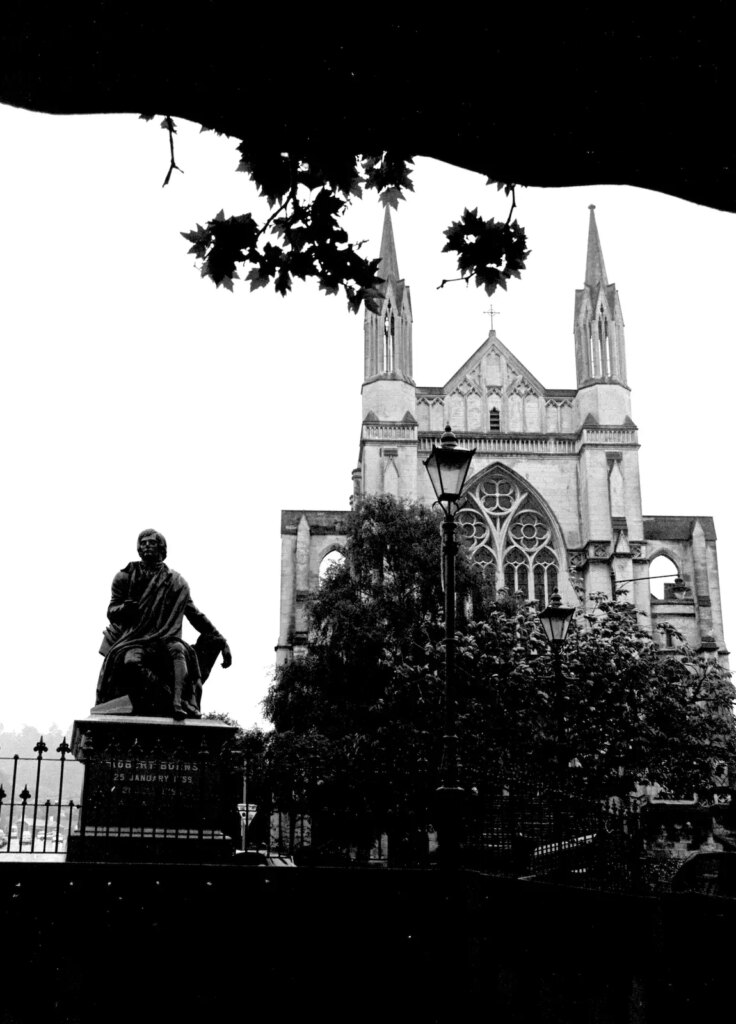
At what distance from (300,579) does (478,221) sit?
1500 inches

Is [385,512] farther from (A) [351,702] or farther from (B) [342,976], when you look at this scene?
(B) [342,976]

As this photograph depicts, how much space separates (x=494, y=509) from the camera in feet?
142

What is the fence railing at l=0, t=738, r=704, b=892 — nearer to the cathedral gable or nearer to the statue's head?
the statue's head

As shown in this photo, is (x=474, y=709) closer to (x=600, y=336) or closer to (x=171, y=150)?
(x=171, y=150)

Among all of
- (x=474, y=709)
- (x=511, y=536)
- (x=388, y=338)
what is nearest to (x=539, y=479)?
(x=511, y=536)

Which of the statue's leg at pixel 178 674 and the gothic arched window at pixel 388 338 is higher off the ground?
the gothic arched window at pixel 388 338

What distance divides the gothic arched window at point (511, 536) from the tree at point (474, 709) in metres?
9.87

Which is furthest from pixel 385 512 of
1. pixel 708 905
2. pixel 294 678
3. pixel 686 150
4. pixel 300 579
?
pixel 686 150

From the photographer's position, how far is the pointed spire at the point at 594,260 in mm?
46062

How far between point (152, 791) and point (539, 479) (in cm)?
3578

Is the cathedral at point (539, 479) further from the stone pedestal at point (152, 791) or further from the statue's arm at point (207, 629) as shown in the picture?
the stone pedestal at point (152, 791)

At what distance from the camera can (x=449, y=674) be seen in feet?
32.3

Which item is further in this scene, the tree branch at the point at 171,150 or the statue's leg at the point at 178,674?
the statue's leg at the point at 178,674

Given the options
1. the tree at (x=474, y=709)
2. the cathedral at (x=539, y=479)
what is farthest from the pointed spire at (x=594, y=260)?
the tree at (x=474, y=709)
